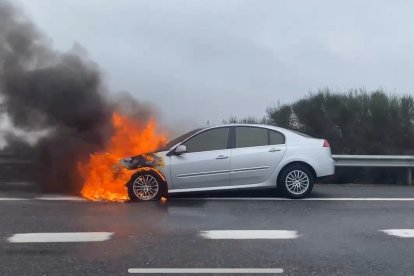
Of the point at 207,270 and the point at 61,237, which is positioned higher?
the point at 61,237

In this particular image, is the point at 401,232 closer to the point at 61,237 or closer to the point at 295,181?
the point at 295,181

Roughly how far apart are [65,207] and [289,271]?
5.00 m

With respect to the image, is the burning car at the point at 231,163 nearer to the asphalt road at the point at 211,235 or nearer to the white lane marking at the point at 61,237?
the asphalt road at the point at 211,235

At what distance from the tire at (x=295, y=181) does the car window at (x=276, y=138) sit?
513mm

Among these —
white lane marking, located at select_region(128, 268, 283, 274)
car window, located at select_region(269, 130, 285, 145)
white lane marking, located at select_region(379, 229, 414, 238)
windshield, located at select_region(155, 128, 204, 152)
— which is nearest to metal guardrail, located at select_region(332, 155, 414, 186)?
car window, located at select_region(269, 130, 285, 145)

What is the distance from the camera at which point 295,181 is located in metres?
10.0

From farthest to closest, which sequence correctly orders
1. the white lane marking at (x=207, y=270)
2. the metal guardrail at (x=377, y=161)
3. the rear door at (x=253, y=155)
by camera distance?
1. the metal guardrail at (x=377, y=161)
2. the rear door at (x=253, y=155)
3. the white lane marking at (x=207, y=270)

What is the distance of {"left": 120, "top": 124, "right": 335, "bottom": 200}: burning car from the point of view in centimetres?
970

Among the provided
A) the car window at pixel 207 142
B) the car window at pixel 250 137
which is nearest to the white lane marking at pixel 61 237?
the car window at pixel 207 142

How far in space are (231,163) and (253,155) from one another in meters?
0.43

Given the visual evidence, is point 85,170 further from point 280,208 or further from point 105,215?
point 280,208

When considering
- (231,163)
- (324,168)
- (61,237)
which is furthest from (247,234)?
Answer: (324,168)

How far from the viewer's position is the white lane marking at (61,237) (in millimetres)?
6719

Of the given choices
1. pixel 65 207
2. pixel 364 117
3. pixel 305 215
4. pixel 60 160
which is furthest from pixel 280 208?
pixel 364 117
